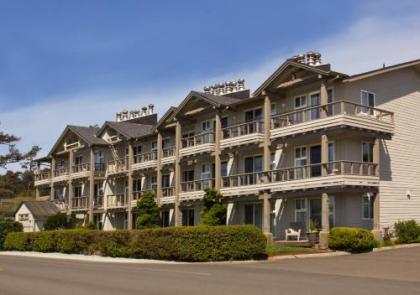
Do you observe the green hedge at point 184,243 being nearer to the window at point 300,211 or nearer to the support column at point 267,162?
the support column at point 267,162

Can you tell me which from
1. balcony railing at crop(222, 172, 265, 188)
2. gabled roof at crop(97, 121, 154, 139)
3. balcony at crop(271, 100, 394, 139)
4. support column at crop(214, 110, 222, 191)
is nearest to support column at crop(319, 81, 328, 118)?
balcony at crop(271, 100, 394, 139)

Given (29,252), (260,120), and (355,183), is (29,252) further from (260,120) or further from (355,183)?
(355,183)

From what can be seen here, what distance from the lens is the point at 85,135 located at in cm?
6016

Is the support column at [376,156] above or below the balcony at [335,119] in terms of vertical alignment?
below

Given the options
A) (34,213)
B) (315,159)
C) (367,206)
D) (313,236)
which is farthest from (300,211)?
(34,213)

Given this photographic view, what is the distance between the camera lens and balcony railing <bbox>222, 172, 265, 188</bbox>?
39828mm

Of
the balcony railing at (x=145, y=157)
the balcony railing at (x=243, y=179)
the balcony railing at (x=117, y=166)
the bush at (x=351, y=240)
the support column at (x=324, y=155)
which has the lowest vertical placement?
the bush at (x=351, y=240)

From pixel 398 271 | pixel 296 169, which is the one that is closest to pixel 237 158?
pixel 296 169

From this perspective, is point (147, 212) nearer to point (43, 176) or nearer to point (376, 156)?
point (376, 156)

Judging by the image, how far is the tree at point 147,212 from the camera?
4656 centimetres

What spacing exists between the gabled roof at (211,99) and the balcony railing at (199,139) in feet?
6.75

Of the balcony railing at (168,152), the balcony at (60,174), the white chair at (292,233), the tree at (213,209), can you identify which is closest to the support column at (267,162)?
the white chair at (292,233)

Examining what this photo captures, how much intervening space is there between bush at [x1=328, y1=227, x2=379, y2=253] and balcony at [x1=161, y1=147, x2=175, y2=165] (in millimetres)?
18652

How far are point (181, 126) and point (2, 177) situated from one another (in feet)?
153
